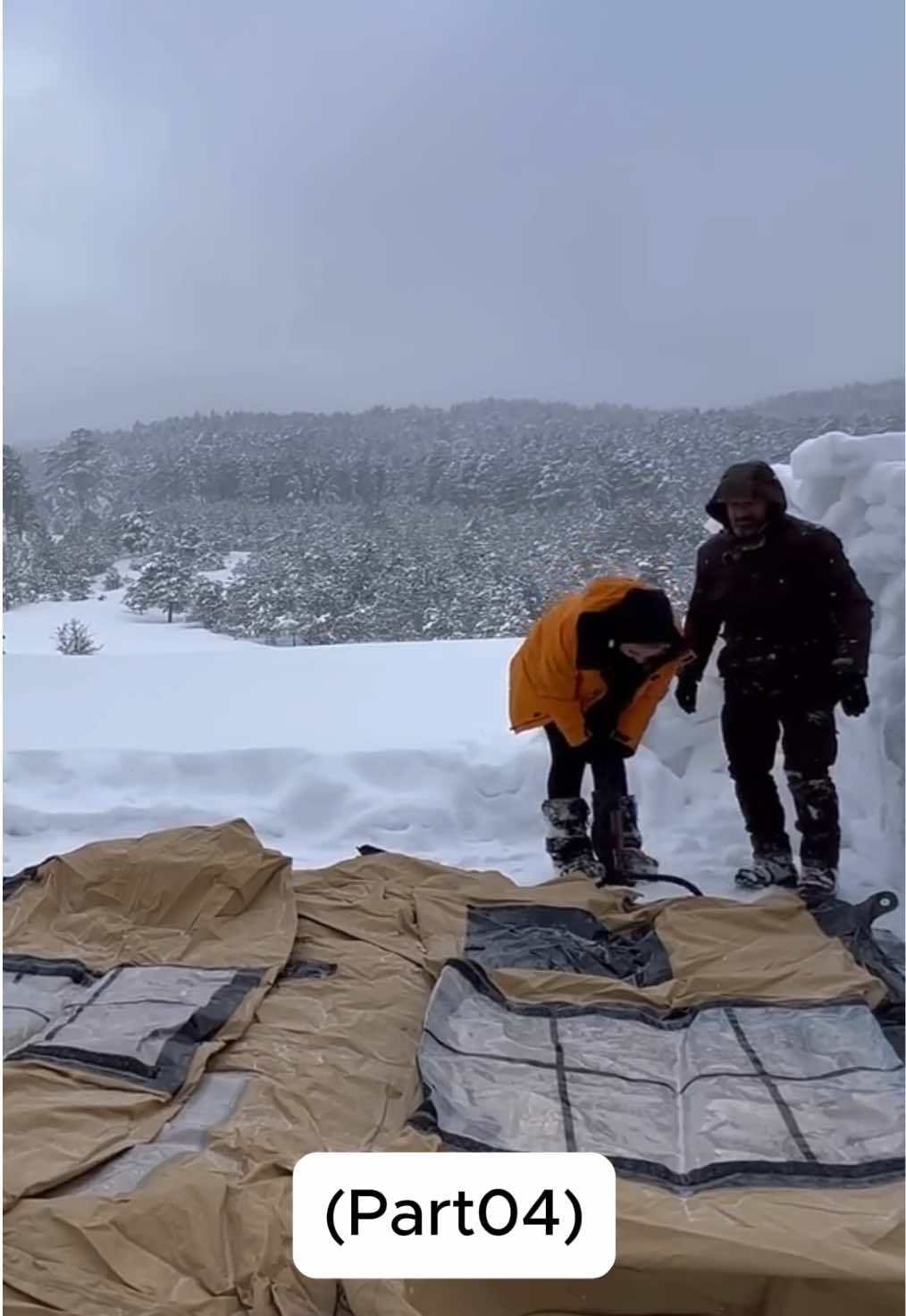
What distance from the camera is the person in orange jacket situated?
7.93 feet

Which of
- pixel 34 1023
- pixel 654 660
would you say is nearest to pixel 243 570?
pixel 654 660

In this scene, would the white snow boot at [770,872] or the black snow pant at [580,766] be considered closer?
the white snow boot at [770,872]

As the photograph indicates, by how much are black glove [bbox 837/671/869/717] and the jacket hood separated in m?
0.37

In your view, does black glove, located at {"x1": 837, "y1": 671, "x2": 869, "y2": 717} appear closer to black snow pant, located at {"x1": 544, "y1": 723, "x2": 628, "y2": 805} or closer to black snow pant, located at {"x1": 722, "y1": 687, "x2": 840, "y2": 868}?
black snow pant, located at {"x1": 722, "y1": 687, "x2": 840, "y2": 868}

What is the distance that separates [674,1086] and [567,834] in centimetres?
Result: 104

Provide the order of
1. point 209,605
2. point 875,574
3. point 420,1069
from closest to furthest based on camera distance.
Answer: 1. point 420,1069
2. point 875,574
3. point 209,605

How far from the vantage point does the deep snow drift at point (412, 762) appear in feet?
8.25

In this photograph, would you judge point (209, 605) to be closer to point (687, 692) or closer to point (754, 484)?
point (687, 692)

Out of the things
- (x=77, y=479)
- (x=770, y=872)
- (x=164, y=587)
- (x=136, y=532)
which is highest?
(x=77, y=479)

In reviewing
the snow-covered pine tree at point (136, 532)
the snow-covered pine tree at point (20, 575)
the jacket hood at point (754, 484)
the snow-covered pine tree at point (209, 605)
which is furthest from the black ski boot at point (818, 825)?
the snow-covered pine tree at point (209, 605)

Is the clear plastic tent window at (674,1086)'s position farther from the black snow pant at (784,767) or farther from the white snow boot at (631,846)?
the white snow boot at (631,846)

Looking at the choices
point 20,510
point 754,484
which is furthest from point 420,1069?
point 20,510

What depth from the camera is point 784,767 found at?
243cm

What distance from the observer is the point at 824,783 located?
2355mm
